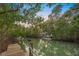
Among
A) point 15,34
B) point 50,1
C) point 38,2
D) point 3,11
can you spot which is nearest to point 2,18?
point 3,11

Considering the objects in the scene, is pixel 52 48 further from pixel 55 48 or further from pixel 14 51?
pixel 14 51

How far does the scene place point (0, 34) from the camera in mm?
1362

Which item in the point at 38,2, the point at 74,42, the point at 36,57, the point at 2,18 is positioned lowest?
the point at 36,57

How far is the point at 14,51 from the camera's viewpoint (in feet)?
4.42

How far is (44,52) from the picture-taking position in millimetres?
1354

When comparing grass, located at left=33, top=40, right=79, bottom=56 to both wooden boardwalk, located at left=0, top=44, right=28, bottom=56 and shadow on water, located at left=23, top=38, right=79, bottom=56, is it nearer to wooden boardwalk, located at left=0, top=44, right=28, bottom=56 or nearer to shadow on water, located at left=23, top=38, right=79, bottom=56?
shadow on water, located at left=23, top=38, right=79, bottom=56

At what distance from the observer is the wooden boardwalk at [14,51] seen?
1343 mm

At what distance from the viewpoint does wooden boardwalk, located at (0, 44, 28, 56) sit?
134 cm

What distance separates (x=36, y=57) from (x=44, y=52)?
3.3 inches

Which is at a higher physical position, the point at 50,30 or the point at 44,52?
the point at 50,30

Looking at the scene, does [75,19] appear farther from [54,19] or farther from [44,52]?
[44,52]

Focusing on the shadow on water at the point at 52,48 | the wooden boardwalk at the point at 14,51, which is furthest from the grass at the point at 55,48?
the wooden boardwalk at the point at 14,51

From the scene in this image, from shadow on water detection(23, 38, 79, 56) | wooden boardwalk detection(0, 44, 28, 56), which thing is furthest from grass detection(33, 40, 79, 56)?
wooden boardwalk detection(0, 44, 28, 56)

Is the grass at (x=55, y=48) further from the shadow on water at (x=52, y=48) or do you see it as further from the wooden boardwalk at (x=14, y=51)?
the wooden boardwalk at (x=14, y=51)
